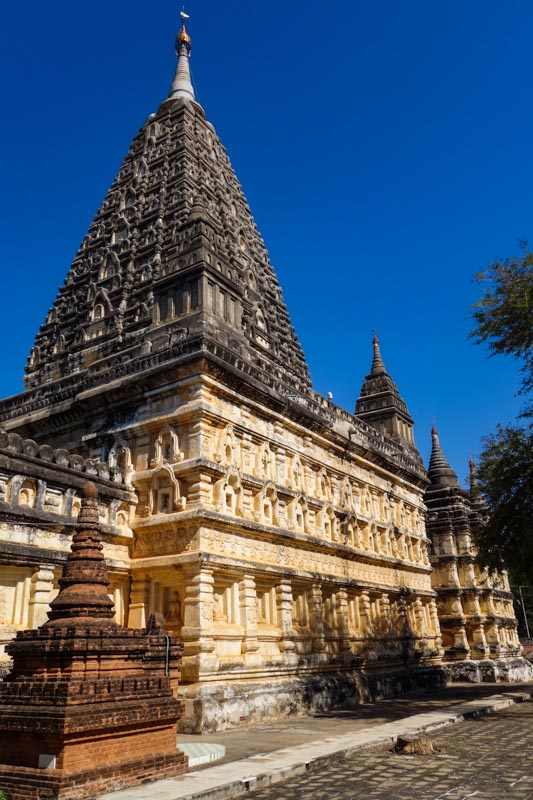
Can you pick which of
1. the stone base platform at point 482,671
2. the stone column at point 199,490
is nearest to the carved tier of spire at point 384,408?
the stone base platform at point 482,671

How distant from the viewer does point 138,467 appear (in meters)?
19.3

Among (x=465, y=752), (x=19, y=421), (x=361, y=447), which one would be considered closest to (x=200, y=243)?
(x=19, y=421)

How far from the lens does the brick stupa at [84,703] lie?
331 inches

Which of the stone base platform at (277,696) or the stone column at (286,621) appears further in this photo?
the stone column at (286,621)

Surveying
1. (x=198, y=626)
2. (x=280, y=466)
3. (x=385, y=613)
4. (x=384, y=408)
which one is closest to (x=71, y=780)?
(x=198, y=626)

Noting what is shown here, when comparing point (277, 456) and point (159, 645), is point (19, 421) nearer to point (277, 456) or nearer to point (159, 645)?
point (277, 456)

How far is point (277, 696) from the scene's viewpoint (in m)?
18.1

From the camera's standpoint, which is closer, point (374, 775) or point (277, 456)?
point (374, 775)

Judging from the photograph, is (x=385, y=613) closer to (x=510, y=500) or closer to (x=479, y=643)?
(x=510, y=500)

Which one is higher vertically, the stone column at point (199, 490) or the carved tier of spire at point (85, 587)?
the stone column at point (199, 490)

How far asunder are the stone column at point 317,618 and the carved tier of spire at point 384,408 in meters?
14.2

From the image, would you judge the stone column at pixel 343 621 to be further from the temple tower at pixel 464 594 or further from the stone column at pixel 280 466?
the temple tower at pixel 464 594

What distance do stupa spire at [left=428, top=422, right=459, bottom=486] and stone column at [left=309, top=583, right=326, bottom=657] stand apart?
840 inches

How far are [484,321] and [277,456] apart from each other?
7.86 metres
